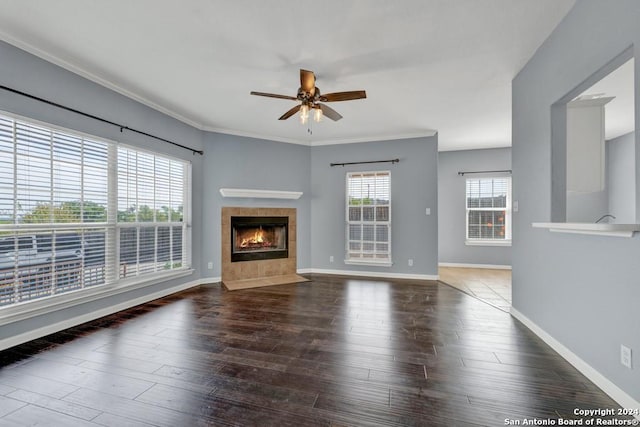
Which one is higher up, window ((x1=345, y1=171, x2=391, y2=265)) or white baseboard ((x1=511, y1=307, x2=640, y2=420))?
window ((x1=345, y1=171, x2=391, y2=265))

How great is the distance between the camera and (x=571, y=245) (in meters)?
2.21

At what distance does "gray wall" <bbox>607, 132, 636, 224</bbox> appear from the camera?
5.34 metres

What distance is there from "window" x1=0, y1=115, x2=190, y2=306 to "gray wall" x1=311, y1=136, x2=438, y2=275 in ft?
9.46

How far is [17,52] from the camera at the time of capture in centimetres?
256

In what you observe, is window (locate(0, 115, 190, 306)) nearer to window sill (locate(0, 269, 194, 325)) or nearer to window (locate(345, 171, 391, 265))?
window sill (locate(0, 269, 194, 325))

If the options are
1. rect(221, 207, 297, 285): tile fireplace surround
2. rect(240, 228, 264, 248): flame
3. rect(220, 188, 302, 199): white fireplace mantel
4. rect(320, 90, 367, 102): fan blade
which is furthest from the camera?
rect(240, 228, 264, 248): flame

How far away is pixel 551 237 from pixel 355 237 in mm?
3560

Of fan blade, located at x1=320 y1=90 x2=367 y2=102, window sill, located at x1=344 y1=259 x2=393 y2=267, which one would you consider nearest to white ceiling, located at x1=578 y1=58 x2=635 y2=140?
fan blade, located at x1=320 y1=90 x2=367 y2=102

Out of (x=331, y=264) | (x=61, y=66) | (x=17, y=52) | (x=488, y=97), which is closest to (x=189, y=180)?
(x=61, y=66)

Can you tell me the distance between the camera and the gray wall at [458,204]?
6535 millimetres

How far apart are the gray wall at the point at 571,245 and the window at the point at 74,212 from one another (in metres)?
4.68

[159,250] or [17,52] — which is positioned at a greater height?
[17,52]

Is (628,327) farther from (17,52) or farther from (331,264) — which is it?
(17,52)

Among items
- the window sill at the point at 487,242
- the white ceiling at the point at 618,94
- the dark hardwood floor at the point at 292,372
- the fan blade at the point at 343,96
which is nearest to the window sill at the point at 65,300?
the dark hardwood floor at the point at 292,372
